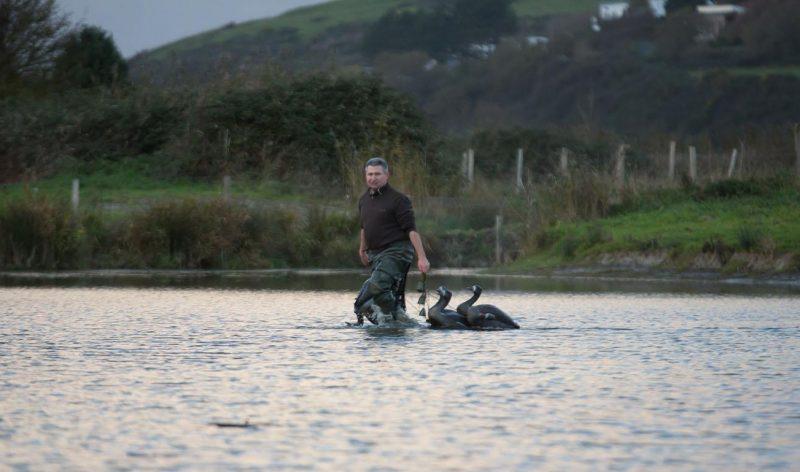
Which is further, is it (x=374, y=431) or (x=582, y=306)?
(x=582, y=306)

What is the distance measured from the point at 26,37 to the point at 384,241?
3947 centimetres

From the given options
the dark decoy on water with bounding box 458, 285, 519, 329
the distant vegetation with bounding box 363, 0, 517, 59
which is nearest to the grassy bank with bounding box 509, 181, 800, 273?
the dark decoy on water with bounding box 458, 285, 519, 329

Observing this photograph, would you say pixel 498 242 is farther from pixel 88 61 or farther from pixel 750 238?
pixel 88 61

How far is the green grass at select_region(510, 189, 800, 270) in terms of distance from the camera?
3025 cm

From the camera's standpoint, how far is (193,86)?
5091 cm

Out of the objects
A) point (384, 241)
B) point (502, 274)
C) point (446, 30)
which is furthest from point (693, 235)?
point (446, 30)

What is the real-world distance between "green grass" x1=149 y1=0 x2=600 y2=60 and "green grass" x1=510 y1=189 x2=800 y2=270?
96526 millimetres

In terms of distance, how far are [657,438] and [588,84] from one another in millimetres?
98733

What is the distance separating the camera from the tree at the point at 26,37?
53438 millimetres

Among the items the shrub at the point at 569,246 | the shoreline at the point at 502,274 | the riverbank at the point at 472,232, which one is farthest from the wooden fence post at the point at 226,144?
the shrub at the point at 569,246

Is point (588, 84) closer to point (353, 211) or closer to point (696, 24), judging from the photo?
point (696, 24)

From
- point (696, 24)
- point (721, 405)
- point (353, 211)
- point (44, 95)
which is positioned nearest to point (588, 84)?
point (696, 24)

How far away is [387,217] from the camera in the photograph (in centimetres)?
1783

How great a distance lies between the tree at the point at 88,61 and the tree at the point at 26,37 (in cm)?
51
